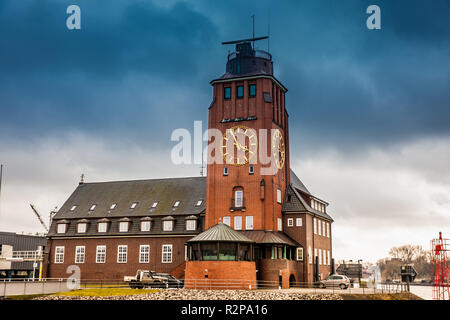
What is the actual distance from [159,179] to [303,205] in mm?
20577

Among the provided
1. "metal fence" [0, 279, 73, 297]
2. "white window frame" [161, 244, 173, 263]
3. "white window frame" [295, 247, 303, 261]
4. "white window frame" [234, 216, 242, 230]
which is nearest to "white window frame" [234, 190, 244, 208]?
"white window frame" [234, 216, 242, 230]

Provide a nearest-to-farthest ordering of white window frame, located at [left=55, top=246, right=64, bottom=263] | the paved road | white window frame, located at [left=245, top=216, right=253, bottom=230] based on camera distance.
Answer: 1. white window frame, located at [left=245, top=216, right=253, bottom=230]
2. white window frame, located at [left=55, top=246, right=64, bottom=263]
3. the paved road

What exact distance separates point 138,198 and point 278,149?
19.7 meters

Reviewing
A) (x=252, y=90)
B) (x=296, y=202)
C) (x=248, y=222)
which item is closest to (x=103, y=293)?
(x=248, y=222)

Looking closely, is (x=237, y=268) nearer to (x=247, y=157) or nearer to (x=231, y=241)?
(x=231, y=241)

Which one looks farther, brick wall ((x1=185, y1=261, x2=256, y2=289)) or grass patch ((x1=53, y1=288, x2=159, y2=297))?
brick wall ((x1=185, y1=261, x2=256, y2=289))

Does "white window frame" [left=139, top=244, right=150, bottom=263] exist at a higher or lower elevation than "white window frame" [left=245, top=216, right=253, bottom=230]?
lower

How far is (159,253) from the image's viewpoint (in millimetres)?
62688

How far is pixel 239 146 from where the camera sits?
189ft

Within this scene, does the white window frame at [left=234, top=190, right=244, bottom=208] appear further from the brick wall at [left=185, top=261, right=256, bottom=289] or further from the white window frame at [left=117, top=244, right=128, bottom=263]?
the white window frame at [left=117, top=244, right=128, bottom=263]

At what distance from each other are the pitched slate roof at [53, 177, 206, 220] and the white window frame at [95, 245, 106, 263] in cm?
394

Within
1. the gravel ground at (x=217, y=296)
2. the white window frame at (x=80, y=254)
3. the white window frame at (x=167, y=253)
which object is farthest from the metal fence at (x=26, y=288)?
the white window frame at (x=80, y=254)

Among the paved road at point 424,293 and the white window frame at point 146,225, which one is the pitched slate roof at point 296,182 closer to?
the white window frame at point 146,225

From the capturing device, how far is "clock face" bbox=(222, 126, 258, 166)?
188 feet
